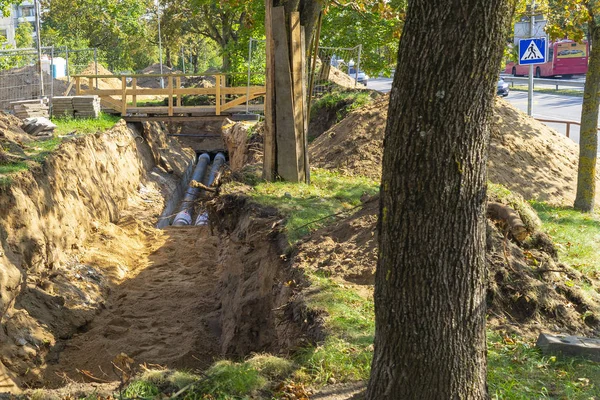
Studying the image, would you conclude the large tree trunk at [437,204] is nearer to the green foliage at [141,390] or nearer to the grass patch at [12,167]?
the green foliage at [141,390]

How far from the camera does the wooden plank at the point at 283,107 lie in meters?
11.7

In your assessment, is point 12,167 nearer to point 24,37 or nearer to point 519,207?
point 519,207

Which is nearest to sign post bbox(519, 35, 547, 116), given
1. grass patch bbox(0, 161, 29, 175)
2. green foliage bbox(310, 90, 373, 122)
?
green foliage bbox(310, 90, 373, 122)

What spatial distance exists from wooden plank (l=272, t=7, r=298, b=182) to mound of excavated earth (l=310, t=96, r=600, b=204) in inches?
73.7

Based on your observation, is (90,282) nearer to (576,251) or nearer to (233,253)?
(233,253)

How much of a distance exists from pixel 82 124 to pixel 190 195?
399 centimetres

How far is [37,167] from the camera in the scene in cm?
1301

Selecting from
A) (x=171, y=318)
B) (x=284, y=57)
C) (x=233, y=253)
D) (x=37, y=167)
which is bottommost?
(x=171, y=318)

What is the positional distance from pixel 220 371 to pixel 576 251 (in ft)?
19.7

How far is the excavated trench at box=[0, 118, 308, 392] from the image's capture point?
908 cm

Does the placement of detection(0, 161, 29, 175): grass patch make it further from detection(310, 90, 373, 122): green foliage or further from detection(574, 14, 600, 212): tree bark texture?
detection(574, 14, 600, 212): tree bark texture

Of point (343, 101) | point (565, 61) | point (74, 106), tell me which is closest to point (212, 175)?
point (74, 106)

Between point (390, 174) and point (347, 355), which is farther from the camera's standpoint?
point (347, 355)

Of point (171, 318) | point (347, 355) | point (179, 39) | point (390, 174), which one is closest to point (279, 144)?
point (171, 318)
